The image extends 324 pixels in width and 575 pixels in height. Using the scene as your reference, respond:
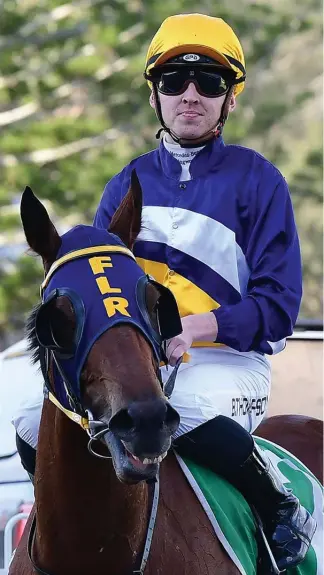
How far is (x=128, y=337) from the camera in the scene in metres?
2.22

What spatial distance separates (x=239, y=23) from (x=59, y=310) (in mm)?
23744

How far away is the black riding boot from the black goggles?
3.80 ft

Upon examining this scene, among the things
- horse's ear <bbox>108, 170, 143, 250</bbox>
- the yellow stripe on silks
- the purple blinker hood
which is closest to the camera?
the purple blinker hood

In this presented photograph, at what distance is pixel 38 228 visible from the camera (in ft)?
8.01

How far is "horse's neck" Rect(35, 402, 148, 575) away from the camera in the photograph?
8.11ft

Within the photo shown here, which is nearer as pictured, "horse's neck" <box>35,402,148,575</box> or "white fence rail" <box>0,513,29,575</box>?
"horse's neck" <box>35,402,148,575</box>

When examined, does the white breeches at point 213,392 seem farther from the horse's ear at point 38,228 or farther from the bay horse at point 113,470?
the horse's ear at point 38,228

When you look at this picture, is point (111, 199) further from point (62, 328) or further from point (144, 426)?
point (144, 426)

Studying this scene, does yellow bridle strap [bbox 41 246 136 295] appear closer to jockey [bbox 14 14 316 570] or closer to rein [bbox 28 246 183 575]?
rein [bbox 28 246 183 575]

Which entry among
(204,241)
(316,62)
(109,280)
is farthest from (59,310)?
(316,62)

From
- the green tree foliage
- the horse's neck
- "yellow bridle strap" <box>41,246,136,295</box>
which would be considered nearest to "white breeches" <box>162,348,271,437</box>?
the horse's neck

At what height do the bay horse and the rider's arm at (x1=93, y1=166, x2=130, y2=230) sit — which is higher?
the rider's arm at (x1=93, y1=166, x2=130, y2=230)

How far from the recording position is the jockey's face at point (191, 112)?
331 cm

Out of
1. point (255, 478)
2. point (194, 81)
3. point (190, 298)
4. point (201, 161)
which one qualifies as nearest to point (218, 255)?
point (190, 298)
